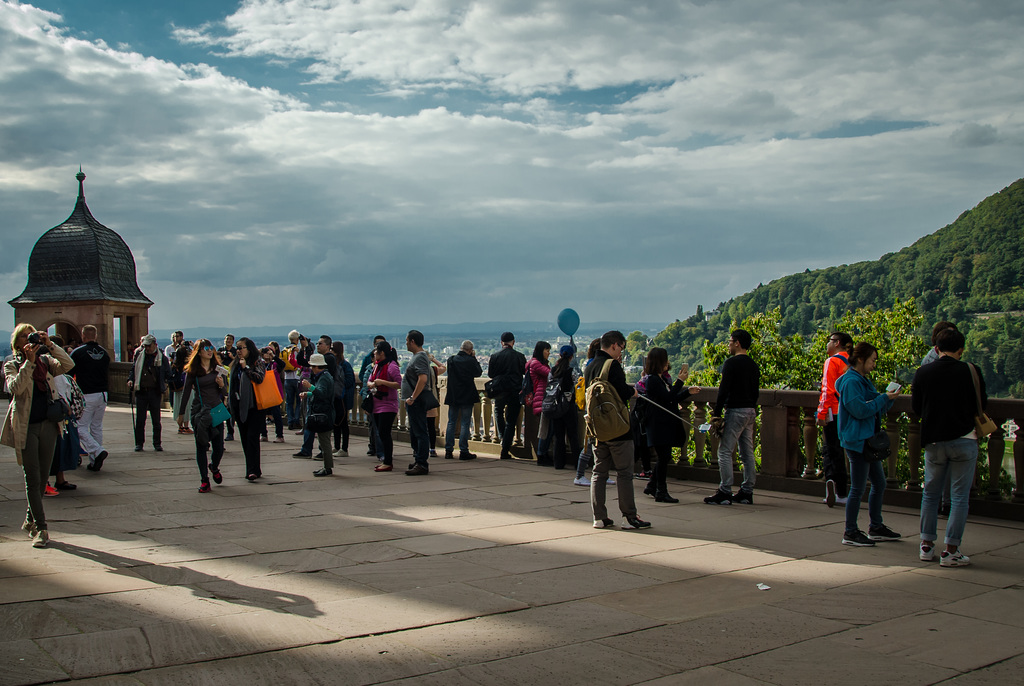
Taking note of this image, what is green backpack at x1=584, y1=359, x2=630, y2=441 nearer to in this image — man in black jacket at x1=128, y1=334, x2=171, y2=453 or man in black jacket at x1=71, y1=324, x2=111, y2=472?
man in black jacket at x1=71, y1=324, x2=111, y2=472

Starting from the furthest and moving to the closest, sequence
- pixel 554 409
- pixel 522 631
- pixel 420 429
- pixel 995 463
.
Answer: pixel 554 409
pixel 420 429
pixel 995 463
pixel 522 631

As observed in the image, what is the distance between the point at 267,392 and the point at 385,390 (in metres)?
1.66

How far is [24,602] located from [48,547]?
1.86 meters

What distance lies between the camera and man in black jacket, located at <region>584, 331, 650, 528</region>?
317 inches

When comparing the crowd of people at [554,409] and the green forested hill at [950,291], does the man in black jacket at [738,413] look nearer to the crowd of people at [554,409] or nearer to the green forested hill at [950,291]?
the crowd of people at [554,409]

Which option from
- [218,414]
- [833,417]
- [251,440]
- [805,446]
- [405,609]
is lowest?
[405,609]

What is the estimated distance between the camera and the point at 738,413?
920 cm

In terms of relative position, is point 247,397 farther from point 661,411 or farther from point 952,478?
point 952,478

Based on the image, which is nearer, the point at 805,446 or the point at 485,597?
the point at 485,597

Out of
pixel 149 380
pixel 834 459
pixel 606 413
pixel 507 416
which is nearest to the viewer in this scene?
pixel 606 413

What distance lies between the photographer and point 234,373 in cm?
1122

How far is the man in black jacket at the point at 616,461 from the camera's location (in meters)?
8.05

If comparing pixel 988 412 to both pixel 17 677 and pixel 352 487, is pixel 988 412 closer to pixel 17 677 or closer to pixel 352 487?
pixel 352 487

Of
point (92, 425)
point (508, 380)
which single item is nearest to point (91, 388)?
point (92, 425)
